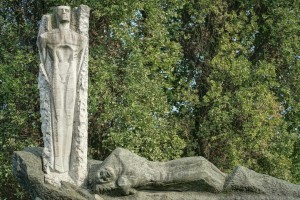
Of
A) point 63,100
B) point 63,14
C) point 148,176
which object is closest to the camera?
point 148,176

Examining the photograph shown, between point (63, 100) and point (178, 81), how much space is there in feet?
29.3

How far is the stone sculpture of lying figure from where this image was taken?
918 cm

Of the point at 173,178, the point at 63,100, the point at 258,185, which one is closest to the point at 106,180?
the point at 173,178

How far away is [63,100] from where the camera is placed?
31.2 ft

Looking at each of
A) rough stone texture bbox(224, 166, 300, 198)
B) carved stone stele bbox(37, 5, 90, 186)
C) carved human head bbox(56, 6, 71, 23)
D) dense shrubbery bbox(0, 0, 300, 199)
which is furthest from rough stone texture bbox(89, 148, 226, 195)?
dense shrubbery bbox(0, 0, 300, 199)

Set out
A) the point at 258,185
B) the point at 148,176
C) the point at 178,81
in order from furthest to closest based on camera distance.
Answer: the point at 178,81
the point at 148,176
the point at 258,185

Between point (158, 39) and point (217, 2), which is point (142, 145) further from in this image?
point (217, 2)

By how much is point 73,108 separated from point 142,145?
20.1 feet

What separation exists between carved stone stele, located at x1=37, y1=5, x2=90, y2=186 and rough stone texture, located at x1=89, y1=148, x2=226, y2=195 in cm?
41

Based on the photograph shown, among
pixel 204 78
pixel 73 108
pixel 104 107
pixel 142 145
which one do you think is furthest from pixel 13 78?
pixel 73 108

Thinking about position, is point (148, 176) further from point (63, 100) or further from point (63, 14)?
point (63, 14)

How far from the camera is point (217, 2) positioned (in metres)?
18.0

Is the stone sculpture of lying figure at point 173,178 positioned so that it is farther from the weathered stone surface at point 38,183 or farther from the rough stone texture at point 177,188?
the weathered stone surface at point 38,183

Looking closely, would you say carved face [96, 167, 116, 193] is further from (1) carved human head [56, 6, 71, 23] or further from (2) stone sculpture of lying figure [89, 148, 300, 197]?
(1) carved human head [56, 6, 71, 23]
